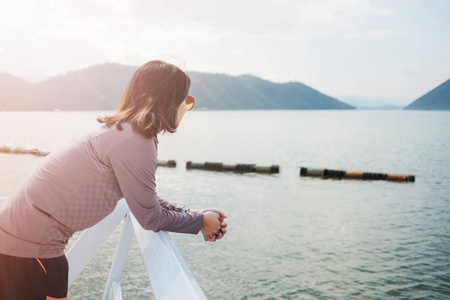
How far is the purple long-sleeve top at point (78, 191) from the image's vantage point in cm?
153

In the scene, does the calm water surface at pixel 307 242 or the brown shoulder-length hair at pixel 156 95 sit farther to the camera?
the calm water surface at pixel 307 242

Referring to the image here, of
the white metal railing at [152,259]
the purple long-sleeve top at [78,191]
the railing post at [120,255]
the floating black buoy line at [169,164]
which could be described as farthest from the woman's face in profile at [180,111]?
the floating black buoy line at [169,164]

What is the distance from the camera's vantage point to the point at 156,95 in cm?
164

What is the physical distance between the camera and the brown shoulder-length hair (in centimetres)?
163

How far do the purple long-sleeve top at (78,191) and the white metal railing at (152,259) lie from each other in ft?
0.41

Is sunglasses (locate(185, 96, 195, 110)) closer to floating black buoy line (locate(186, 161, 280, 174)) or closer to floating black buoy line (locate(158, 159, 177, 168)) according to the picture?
floating black buoy line (locate(186, 161, 280, 174))

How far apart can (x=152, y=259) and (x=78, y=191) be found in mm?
374

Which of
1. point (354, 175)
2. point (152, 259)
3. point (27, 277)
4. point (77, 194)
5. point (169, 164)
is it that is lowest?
point (169, 164)

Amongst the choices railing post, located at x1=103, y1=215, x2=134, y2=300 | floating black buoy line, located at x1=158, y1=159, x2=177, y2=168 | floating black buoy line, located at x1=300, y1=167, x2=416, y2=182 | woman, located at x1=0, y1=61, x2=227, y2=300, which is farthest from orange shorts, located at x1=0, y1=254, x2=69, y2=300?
floating black buoy line, located at x1=158, y1=159, x2=177, y2=168

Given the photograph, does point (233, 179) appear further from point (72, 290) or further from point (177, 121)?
point (177, 121)

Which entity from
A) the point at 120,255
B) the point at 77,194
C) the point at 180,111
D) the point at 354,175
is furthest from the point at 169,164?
the point at 77,194

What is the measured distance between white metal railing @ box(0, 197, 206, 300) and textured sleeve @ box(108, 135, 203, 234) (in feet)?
0.21

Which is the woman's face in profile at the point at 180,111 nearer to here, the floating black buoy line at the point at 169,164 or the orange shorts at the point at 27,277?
the orange shorts at the point at 27,277

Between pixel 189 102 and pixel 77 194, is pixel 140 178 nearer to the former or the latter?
pixel 77 194
